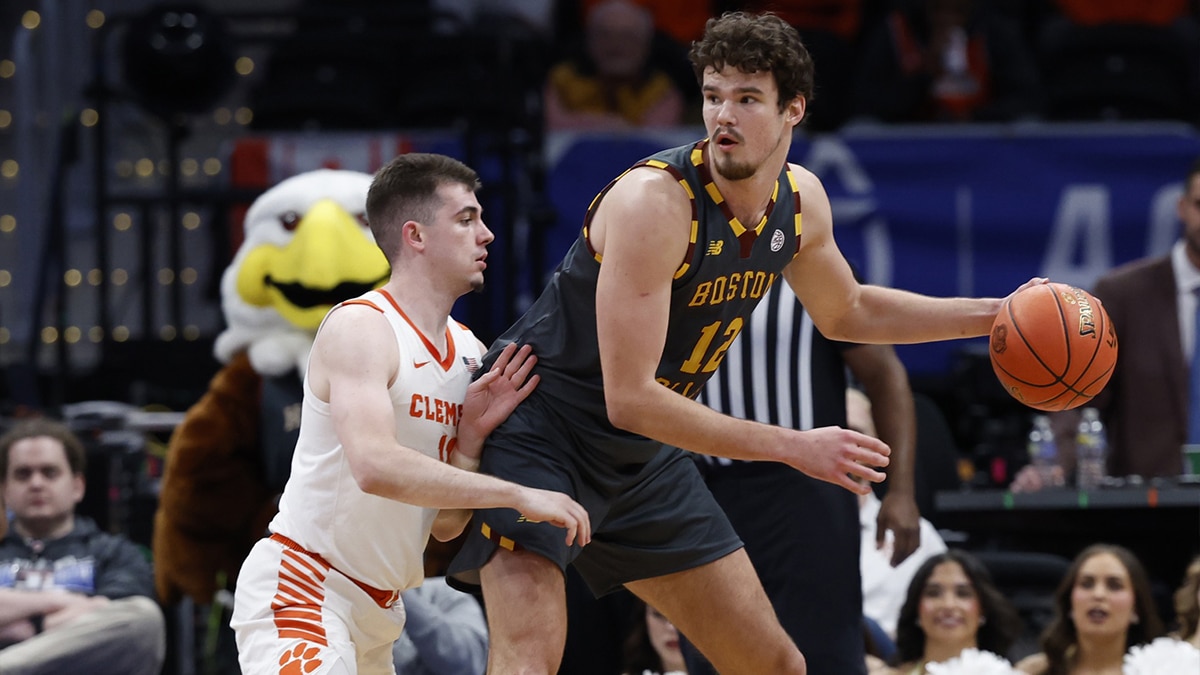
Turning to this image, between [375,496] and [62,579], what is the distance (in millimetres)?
2963

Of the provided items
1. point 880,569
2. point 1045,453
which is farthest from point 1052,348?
point 1045,453

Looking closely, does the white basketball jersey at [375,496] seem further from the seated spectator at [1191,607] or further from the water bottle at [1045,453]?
the water bottle at [1045,453]

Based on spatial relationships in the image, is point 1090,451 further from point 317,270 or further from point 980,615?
point 317,270

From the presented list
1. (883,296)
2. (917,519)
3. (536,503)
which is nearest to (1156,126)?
(917,519)

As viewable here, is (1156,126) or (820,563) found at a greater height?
(1156,126)

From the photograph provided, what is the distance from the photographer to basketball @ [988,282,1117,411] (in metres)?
3.97

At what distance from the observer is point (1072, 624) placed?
5898 mm

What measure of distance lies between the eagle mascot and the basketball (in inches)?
113

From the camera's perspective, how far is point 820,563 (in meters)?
4.88

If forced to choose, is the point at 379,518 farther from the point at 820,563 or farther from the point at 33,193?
the point at 33,193

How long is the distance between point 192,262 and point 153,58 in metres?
2.23

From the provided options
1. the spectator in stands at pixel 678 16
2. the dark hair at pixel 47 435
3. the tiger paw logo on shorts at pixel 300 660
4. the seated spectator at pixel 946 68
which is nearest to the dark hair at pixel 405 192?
the tiger paw logo on shorts at pixel 300 660

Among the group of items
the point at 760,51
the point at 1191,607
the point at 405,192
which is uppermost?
the point at 760,51

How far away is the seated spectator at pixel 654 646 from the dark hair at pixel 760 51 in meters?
2.66
